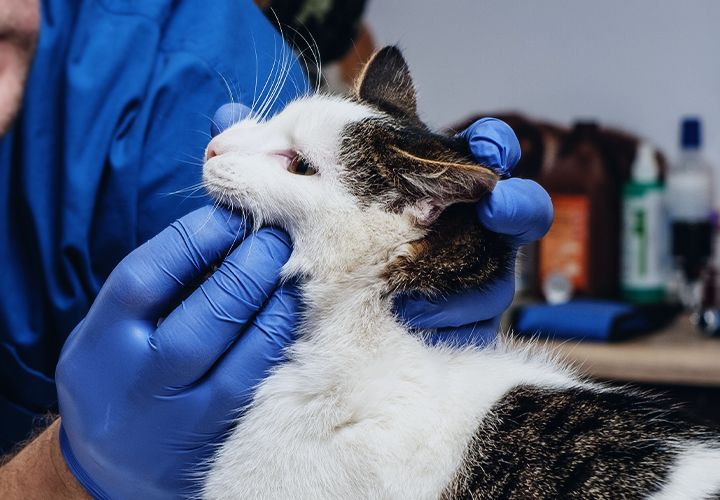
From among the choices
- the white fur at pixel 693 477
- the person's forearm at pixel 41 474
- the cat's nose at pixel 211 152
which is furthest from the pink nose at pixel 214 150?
the white fur at pixel 693 477

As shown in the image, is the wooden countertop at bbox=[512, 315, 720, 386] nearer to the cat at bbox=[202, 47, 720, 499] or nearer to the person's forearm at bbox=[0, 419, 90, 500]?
the cat at bbox=[202, 47, 720, 499]

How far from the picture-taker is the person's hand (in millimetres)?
725

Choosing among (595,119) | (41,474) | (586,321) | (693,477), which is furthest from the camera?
(595,119)

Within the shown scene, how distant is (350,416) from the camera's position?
705 mm

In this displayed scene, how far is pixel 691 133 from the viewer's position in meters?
1.73

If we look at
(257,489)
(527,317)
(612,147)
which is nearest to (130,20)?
(257,489)

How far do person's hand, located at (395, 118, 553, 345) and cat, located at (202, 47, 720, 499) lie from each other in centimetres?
2

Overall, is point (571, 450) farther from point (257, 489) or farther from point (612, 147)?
point (612, 147)

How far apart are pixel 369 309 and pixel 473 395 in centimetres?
13

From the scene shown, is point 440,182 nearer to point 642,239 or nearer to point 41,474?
point 41,474

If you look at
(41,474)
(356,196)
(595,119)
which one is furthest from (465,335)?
(595,119)

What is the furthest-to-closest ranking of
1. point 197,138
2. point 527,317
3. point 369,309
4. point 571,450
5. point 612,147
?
point 612,147, point 527,317, point 197,138, point 369,309, point 571,450

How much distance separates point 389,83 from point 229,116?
187 mm

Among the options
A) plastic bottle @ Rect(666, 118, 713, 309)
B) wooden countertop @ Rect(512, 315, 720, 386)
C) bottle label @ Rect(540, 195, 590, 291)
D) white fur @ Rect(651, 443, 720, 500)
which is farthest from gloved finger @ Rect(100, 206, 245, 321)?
plastic bottle @ Rect(666, 118, 713, 309)
